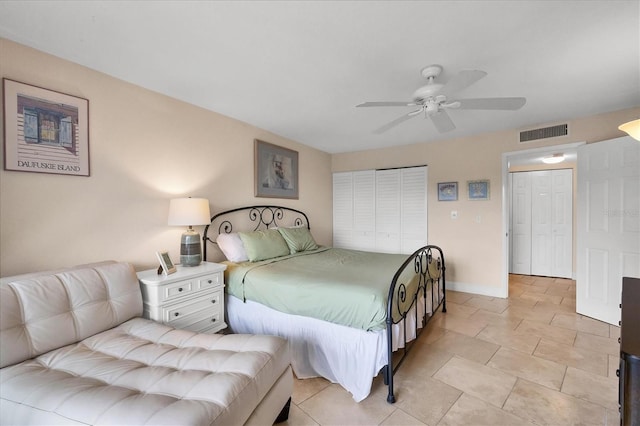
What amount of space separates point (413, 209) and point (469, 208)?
0.85 meters

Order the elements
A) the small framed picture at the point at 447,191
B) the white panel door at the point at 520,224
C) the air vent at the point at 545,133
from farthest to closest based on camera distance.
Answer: the white panel door at the point at 520,224 → the small framed picture at the point at 447,191 → the air vent at the point at 545,133

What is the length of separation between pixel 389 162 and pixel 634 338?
418 cm

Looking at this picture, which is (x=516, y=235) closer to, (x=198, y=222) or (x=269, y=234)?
(x=269, y=234)

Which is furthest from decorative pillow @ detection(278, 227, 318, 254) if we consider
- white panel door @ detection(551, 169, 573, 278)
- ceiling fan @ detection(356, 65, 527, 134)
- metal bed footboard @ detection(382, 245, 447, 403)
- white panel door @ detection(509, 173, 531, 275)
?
white panel door @ detection(551, 169, 573, 278)

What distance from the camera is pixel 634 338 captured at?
1.03 metres

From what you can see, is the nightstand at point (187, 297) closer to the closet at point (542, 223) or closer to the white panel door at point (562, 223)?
the closet at point (542, 223)

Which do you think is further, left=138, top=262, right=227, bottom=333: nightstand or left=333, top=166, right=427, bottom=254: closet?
left=333, top=166, right=427, bottom=254: closet

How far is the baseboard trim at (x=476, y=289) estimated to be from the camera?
4081mm

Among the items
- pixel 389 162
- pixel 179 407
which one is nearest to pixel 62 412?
pixel 179 407

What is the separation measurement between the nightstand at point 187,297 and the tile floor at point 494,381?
3.25 feet

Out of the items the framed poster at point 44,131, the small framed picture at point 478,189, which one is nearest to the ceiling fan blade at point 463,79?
the small framed picture at point 478,189

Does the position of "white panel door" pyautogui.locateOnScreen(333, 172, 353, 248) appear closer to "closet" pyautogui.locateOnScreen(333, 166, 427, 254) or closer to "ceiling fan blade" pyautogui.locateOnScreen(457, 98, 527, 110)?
"closet" pyautogui.locateOnScreen(333, 166, 427, 254)

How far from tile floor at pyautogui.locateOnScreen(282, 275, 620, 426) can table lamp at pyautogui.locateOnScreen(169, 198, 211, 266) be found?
1486mm

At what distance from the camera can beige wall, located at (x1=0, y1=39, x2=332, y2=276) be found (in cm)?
190
